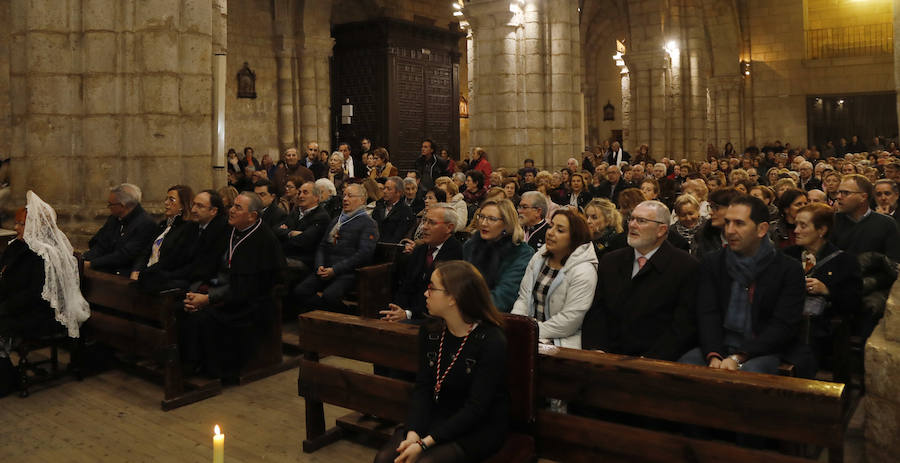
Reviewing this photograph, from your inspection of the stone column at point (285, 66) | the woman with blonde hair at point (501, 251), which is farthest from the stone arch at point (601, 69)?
the woman with blonde hair at point (501, 251)

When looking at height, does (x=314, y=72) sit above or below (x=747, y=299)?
above

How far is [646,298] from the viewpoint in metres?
3.84

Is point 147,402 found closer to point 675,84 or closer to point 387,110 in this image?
point 387,110

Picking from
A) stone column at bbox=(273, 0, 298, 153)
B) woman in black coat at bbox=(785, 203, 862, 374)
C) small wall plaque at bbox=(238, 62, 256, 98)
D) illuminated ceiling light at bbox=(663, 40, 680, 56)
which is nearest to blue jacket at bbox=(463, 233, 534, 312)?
woman in black coat at bbox=(785, 203, 862, 374)

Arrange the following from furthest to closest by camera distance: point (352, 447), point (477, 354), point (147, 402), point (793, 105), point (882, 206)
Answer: point (793, 105) < point (882, 206) < point (147, 402) < point (352, 447) < point (477, 354)

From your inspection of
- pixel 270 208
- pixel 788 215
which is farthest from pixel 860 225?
pixel 270 208

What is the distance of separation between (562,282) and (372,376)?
1.17 metres

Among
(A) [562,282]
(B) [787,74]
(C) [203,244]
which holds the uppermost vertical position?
(B) [787,74]

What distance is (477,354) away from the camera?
3.01m

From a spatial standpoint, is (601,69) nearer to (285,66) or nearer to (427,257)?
(285,66)

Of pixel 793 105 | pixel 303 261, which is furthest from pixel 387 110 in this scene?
pixel 793 105

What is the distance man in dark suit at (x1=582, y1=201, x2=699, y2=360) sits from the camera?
3.82 m

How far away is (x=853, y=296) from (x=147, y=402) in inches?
181

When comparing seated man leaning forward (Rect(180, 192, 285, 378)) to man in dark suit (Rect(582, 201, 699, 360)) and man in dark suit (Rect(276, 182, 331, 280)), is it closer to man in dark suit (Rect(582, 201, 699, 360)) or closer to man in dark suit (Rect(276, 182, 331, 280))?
man in dark suit (Rect(276, 182, 331, 280))
